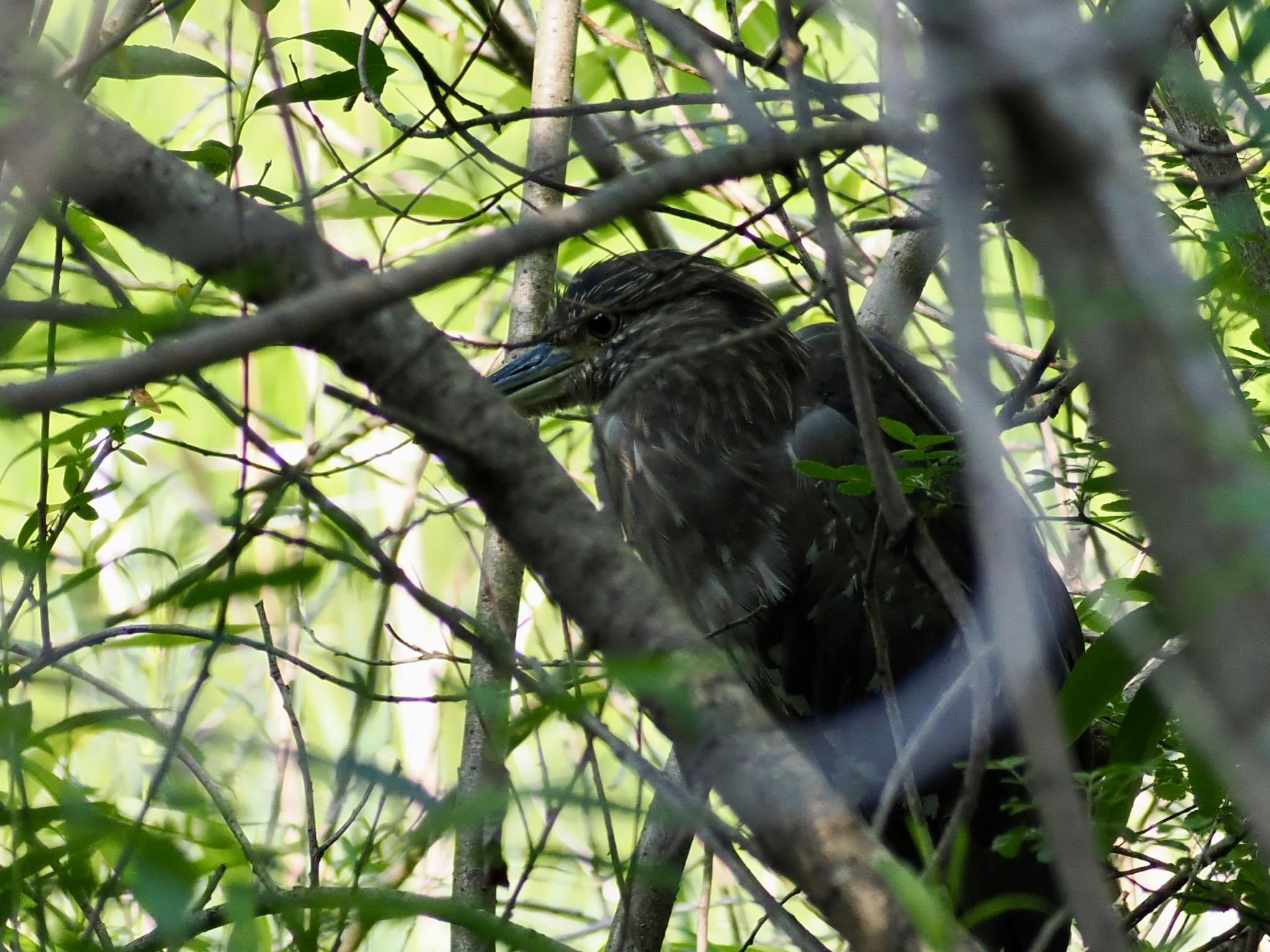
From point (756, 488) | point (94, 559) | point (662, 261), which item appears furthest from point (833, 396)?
point (94, 559)

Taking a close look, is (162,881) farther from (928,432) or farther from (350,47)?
(928,432)

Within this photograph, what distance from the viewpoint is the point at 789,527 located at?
222 cm

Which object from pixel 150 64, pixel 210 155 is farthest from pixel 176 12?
pixel 210 155

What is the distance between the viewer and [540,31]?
2166 mm

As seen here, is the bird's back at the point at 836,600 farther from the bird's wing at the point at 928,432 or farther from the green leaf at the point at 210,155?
the green leaf at the point at 210,155

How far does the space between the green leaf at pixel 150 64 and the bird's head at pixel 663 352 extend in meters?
0.86

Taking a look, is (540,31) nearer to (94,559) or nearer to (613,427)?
(613,427)

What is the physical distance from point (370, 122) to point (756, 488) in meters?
1.70

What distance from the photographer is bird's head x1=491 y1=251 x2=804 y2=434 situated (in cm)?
237

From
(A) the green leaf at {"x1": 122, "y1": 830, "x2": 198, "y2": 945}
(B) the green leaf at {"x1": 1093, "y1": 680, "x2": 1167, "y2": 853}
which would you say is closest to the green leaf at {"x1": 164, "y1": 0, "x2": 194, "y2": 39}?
(A) the green leaf at {"x1": 122, "y1": 830, "x2": 198, "y2": 945}

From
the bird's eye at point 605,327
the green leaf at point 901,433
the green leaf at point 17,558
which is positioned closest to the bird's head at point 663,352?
the bird's eye at point 605,327

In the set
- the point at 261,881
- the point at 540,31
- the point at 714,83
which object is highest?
the point at 540,31

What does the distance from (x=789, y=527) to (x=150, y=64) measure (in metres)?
1.21

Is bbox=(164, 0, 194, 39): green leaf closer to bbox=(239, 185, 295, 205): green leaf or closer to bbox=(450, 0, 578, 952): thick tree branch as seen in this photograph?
bbox=(239, 185, 295, 205): green leaf
